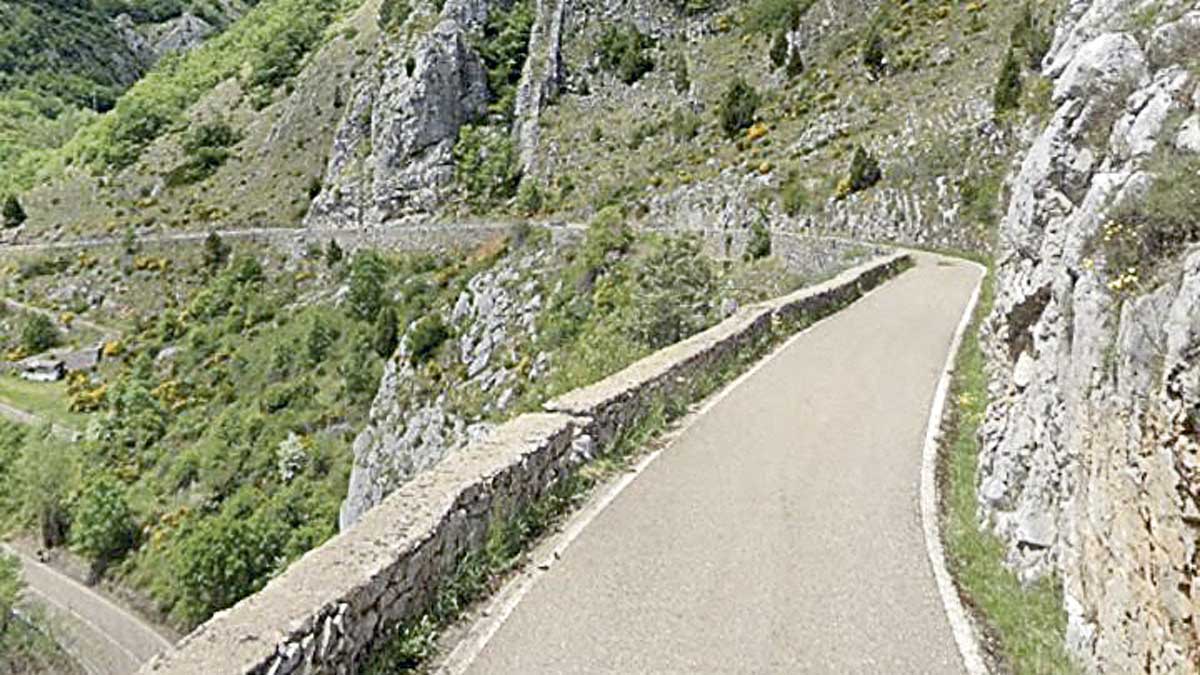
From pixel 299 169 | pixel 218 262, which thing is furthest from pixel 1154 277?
pixel 299 169

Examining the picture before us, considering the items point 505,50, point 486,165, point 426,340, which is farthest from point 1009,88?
point 505,50

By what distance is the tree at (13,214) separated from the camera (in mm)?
82438

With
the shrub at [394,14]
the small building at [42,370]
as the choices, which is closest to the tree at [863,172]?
the shrub at [394,14]

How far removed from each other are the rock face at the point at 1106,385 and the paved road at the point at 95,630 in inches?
1478

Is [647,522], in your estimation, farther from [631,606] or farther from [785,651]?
[785,651]

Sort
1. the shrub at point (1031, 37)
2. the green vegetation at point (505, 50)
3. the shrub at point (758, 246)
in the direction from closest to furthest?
1. the shrub at point (758, 246)
2. the shrub at point (1031, 37)
3. the green vegetation at point (505, 50)

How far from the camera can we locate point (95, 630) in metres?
39.2

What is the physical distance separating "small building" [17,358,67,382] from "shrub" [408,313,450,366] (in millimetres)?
46145

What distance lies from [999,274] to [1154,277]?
7614mm

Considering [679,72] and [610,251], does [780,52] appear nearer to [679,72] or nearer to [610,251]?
[679,72]

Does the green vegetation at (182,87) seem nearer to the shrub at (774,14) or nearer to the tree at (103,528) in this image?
the tree at (103,528)

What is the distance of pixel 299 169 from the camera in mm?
76312

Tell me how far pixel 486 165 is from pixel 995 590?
2147 inches

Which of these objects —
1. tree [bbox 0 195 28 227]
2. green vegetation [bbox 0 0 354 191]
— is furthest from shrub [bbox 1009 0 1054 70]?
tree [bbox 0 195 28 227]
